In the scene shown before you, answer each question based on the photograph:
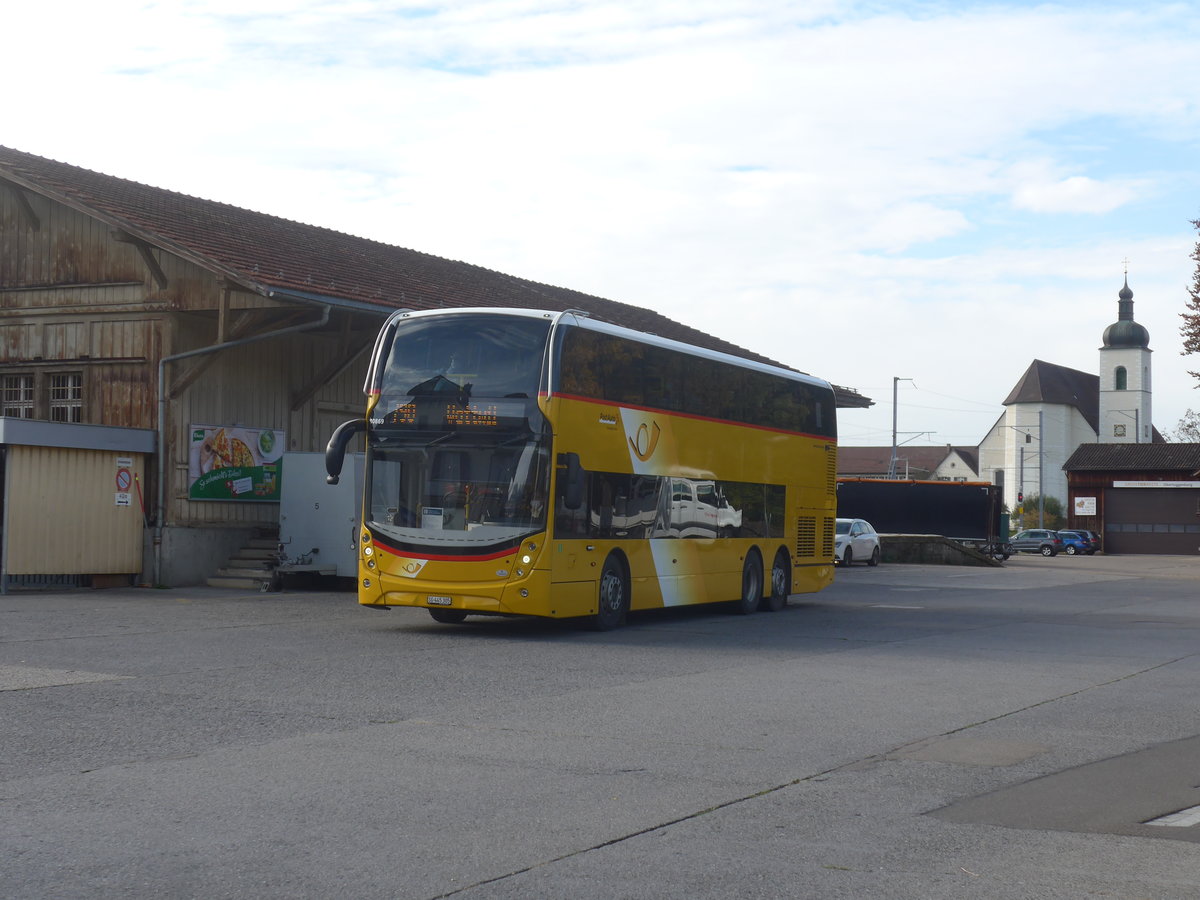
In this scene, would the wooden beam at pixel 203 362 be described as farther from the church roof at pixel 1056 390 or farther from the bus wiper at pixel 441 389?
the church roof at pixel 1056 390

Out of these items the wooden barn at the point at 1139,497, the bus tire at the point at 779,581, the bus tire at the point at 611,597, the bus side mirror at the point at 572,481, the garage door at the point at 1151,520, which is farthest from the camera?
the wooden barn at the point at 1139,497

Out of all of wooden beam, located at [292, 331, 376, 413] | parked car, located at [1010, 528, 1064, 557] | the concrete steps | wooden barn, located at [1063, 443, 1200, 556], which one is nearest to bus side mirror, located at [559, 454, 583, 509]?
the concrete steps

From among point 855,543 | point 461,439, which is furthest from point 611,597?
point 855,543

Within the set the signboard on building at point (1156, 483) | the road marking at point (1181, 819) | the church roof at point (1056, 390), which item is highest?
the church roof at point (1056, 390)

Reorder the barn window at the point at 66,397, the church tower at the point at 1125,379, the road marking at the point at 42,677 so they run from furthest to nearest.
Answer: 1. the church tower at the point at 1125,379
2. the barn window at the point at 66,397
3. the road marking at the point at 42,677

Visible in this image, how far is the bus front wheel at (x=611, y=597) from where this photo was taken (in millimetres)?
17758

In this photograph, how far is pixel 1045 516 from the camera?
334 ft

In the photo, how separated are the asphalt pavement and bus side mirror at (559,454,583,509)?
5.46 feet

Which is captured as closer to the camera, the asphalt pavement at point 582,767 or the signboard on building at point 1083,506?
the asphalt pavement at point 582,767

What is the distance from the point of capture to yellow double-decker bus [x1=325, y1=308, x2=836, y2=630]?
16.4 metres

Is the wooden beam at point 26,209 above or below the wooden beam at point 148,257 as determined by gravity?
above

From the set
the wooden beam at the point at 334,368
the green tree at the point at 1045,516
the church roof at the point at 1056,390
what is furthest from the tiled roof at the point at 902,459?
the wooden beam at the point at 334,368

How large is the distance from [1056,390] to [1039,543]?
165ft

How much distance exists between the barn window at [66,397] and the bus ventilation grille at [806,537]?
13.0 meters
